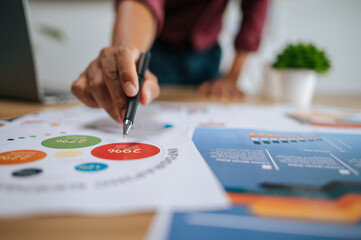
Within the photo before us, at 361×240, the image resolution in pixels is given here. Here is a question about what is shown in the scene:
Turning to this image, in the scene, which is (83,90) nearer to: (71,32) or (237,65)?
(237,65)

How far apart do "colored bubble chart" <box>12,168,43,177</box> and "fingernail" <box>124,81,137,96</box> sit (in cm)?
16

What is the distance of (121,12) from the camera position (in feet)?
1.72

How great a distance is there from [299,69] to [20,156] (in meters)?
0.77

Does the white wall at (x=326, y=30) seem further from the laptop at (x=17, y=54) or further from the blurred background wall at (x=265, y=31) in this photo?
the laptop at (x=17, y=54)

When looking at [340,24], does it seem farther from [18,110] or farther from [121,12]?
[18,110]

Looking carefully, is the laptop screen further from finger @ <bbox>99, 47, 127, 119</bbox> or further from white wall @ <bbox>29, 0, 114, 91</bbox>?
white wall @ <bbox>29, 0, 114, 91</bbox>

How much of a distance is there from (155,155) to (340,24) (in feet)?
7.53

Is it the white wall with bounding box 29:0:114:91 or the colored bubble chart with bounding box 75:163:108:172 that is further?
the white wall with bounding box 29:0:114:91

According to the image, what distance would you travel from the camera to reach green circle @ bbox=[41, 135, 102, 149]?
0.26 meters

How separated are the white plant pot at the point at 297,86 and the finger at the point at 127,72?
590 millimetres

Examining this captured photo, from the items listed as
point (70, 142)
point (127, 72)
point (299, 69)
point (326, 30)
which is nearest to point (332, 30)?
point (326, 30)

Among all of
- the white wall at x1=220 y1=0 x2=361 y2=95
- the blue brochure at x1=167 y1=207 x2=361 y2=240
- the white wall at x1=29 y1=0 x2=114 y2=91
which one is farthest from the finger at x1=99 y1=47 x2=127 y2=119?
the white wall at x1=29 y1=0 x2=114 y2=91

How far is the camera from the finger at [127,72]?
1.05 feet

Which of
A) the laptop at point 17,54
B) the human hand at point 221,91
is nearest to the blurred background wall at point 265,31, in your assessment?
the human hand at point 221,91
